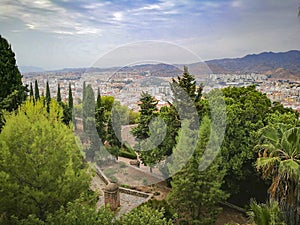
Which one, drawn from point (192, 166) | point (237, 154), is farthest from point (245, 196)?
point (192, 166)

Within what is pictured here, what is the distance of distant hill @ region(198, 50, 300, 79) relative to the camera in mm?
11211

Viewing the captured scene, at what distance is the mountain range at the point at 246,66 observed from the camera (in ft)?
35.7

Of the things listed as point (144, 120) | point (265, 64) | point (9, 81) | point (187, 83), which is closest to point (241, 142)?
point (187, 83)

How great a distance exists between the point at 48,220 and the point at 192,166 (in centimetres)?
460

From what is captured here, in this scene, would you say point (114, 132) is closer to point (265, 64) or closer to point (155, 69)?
point (155, 69)

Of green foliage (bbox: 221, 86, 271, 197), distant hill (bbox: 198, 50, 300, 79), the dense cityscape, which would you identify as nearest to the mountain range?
distant hill (bbox: 198, 50, 300, 79)

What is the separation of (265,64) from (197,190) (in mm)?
7707

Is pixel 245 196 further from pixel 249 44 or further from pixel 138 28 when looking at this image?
pixel 138 28

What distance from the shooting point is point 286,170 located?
543 cm

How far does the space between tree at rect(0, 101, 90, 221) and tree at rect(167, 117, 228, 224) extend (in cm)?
322

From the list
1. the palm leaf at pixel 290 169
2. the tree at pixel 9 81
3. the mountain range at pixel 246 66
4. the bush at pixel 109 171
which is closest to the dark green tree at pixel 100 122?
the bush at pixel 109 171

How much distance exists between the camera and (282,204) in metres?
5.93

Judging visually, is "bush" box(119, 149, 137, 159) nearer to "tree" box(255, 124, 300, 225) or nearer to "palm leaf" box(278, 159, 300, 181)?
"tree" box(255, 124, 300, 225)

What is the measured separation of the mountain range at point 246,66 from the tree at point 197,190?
11.6 feet
